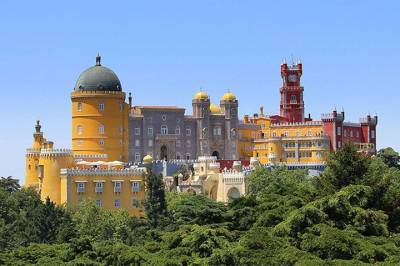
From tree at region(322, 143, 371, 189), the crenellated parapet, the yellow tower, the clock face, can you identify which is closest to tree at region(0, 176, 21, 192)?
the yellow tower

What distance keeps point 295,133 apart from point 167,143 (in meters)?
14.6

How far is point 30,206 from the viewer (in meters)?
86.5

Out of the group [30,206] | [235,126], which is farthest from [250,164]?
Result: [30,206]

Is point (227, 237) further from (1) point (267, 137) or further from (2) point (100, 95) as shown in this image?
(1) point (267, 137)

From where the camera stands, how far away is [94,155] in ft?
344

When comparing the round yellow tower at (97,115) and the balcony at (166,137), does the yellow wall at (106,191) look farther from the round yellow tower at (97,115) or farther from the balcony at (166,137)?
the balcony at (166,137)

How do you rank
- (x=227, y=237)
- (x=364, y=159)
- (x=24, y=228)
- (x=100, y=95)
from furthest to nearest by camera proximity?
(x=100, y=95), (x=24, y=228), (x=364, y=159), (x=227, y=237)

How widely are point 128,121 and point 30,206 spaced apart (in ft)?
89.3

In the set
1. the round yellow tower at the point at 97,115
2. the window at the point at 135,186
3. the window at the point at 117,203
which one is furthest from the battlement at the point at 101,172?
the round yellow tower at the point at 97,115

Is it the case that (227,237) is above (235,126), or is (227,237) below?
below

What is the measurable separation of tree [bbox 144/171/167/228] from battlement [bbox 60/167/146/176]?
943 centimetres

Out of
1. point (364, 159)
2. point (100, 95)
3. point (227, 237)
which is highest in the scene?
point (100, 95)

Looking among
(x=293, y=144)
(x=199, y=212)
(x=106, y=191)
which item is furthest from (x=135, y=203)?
(x=199, y=212)

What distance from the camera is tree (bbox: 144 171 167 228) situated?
82625 millimetres
